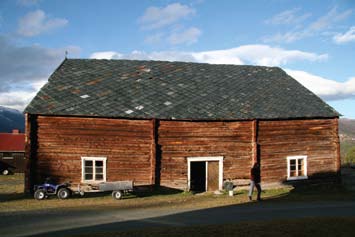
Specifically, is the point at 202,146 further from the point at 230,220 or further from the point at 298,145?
the point at 230,220

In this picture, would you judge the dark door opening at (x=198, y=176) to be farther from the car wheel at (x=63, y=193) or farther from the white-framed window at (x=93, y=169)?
the car wheel at (x=63, y=193)

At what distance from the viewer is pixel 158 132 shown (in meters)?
20.8

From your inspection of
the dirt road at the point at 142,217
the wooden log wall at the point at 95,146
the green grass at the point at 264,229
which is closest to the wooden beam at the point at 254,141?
the dirt road at the point at 142,217

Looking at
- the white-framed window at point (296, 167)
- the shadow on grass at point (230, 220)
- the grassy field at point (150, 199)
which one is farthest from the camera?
the white-framed window at point (296, 167)

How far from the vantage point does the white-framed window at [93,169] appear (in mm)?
20250

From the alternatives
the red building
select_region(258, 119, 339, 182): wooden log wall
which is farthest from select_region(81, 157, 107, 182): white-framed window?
the red building

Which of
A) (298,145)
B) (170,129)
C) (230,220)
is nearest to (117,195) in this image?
(170,129)

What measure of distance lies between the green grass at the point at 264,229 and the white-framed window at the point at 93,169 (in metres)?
9.97

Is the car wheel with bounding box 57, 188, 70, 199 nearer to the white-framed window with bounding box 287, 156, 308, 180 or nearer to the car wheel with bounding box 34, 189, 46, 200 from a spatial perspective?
the car wheel with bounding box 34, 189, 46, 200

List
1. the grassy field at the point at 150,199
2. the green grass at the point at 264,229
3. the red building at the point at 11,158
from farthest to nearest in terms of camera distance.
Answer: the red building at the point at 11,158
the grassy field at the point at 150,199
the green grass at the point at 264,229

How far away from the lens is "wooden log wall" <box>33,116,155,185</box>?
20141 millimetres

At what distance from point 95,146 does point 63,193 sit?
3.00m

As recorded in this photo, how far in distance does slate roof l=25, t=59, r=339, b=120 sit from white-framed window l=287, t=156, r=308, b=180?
A: 8.76ft

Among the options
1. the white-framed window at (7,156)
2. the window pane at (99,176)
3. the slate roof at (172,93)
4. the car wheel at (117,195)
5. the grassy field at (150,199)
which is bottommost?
the grassy field at (150,199)
